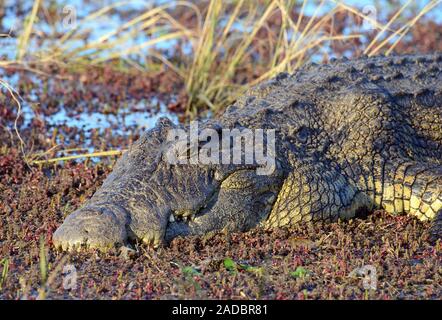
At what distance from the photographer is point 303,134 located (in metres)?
6.73

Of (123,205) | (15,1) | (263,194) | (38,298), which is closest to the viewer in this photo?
(38,298)

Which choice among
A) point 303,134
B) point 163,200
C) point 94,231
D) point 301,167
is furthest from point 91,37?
point 94,231

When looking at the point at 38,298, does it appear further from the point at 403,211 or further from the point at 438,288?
the point at 403,211

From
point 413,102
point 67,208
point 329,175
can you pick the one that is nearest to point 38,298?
point 67,208

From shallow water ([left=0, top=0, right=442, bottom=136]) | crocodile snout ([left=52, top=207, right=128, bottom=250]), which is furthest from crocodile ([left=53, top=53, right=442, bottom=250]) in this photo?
shallow water ([left=0, top=0, right=442, bottom=136])

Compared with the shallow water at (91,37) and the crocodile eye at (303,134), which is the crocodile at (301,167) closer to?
the crocodile eye at (303,134)

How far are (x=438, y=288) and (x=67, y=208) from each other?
293 centimetres

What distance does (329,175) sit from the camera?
6570 mm

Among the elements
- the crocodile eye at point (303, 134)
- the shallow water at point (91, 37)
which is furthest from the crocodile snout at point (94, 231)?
the shallow water at point (91, 37)

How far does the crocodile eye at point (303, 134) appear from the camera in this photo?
6688 millimetres

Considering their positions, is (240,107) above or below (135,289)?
above

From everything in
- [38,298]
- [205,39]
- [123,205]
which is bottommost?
[38,298]

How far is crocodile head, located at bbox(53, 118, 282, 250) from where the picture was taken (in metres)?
5.60

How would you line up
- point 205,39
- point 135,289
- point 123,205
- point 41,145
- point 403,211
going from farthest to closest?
1. point 205,39
2. point 41,145
3. point 403,211
4. point 123,205
5. point 135,289
